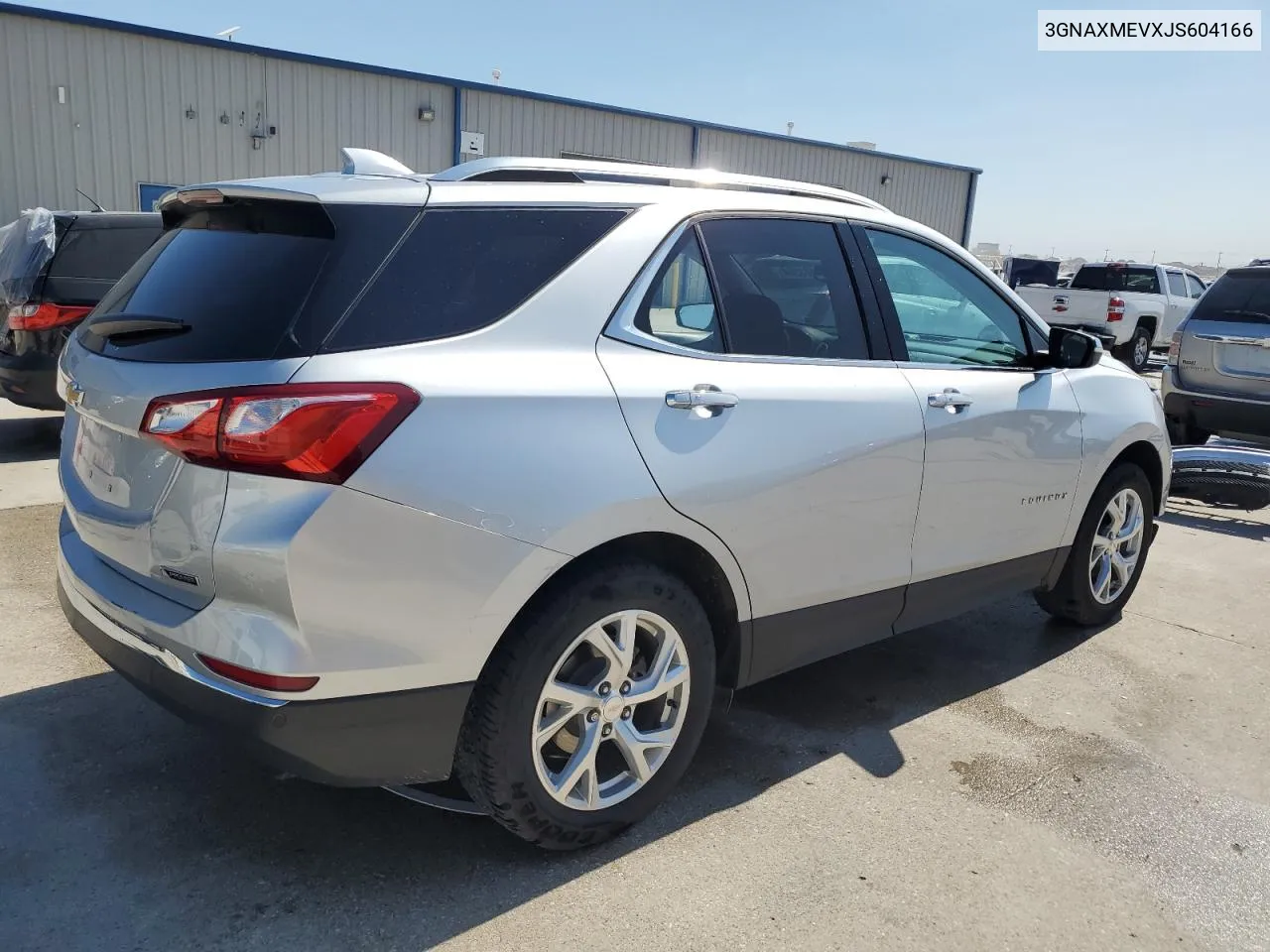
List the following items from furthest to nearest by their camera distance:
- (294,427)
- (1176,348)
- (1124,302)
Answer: (1124,302) → (1176,348) → (294,427)

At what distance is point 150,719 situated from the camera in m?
3.39

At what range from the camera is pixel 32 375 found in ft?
23.5

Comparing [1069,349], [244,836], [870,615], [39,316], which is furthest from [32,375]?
[1069,349]

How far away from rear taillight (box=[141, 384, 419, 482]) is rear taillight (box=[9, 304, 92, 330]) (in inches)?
233

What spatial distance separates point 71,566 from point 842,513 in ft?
7.30

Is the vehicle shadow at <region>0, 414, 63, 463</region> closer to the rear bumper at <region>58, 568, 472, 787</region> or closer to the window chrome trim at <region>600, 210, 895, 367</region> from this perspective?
the rear bumper at <region>58, 568, 472, 787</region>

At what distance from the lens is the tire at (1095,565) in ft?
14.8

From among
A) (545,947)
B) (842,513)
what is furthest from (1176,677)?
(545,947)

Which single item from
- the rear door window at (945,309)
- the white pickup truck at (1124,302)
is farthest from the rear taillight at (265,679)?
the white pickup truck at (1124,302)

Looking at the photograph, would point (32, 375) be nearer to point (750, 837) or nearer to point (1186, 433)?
point (750, 837)

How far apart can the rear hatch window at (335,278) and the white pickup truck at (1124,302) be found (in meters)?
16.2

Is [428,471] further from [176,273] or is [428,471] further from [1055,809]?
[1055,809]

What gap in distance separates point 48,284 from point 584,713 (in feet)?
21.1

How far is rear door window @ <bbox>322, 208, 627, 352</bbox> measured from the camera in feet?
7.65
